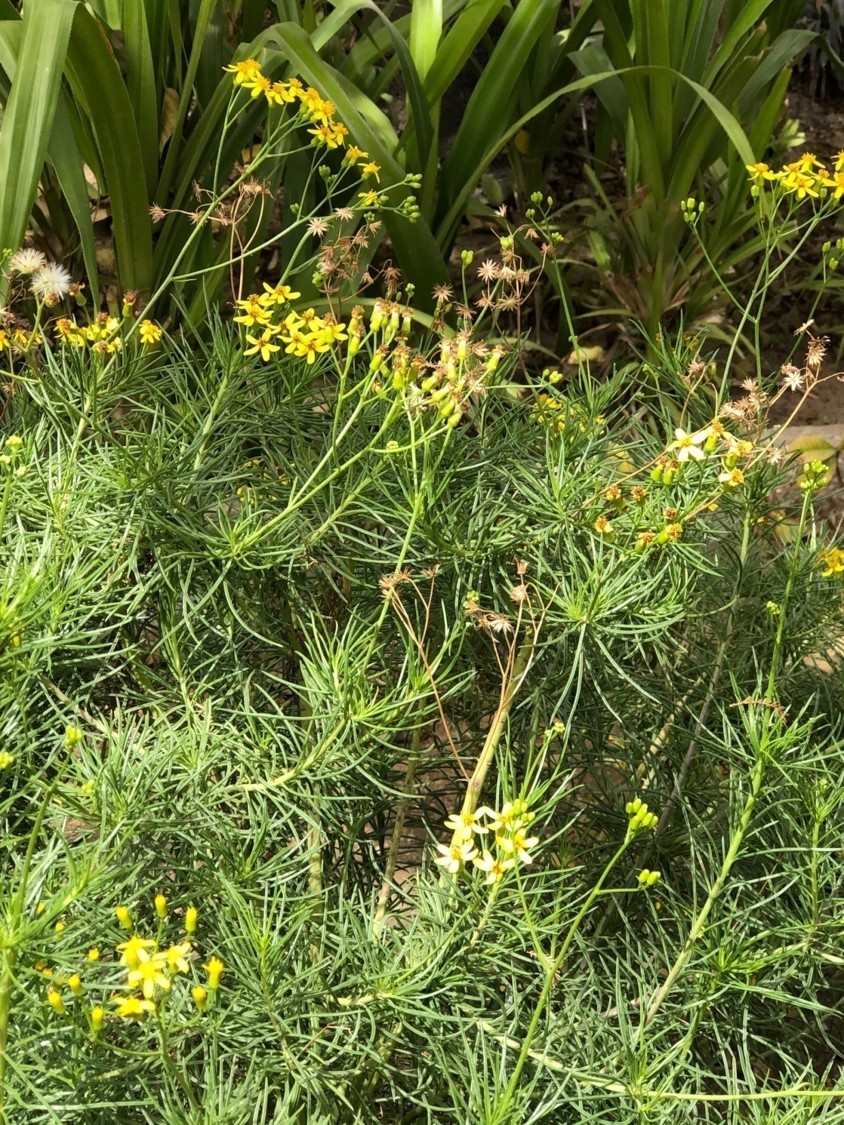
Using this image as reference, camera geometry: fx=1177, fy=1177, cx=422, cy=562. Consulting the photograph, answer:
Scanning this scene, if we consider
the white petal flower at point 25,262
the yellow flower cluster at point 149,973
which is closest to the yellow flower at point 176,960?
the yellow flower cluster at point 149,973

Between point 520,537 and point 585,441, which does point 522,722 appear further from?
point 585,441

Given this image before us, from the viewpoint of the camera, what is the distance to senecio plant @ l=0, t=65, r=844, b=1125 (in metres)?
0.71

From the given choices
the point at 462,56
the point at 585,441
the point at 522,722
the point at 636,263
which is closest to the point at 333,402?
the point at 585,441

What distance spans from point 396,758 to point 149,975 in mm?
346

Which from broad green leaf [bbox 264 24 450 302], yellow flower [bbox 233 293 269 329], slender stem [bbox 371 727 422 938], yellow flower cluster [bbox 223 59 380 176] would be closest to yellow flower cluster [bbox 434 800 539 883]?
slender stem [bbox 371 727 422 938]

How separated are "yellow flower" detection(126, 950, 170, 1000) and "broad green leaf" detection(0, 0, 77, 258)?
90cm

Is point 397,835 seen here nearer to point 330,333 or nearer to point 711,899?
point 711,899

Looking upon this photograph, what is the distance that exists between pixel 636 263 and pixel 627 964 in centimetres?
153

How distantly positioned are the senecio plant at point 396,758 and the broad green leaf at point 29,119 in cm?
25

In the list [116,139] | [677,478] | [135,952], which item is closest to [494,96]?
[116,139]

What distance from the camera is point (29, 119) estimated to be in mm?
1257

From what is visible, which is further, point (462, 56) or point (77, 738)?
point (462, 56)

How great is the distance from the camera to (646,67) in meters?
1.74

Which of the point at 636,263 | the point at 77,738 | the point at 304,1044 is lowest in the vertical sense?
the point at 636,263
